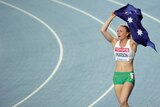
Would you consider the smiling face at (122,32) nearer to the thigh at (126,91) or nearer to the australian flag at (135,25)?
the australian flag at (135,25)

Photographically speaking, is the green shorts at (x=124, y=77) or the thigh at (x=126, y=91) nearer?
the thigh at (x=126, y=91)

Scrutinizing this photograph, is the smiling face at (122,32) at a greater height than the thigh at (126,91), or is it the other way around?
the smiling face at (122,32)

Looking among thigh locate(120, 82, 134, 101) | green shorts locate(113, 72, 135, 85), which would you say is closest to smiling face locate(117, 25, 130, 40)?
green shorts locate(113, 72, 135, 85)

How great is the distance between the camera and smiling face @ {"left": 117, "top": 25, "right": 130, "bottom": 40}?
1045cm

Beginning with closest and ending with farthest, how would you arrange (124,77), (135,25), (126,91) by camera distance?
(126,91), (124,77), (135,25)

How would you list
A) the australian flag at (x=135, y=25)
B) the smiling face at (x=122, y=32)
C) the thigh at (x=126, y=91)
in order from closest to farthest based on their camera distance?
the thigh at (x=126, y=91)
the smiling face at (x=122, y=32)
the australian flag at (x=135, y=25)

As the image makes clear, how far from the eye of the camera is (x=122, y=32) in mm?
10484

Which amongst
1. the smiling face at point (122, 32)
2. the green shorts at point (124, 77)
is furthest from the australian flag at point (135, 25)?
the green shorts at point (124, 77)

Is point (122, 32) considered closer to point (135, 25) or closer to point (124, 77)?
point (135, 25)

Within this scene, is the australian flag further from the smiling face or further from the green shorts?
the green shorts

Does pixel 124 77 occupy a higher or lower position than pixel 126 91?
higher

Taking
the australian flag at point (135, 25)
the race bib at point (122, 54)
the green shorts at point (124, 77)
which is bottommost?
the green shorts at point (124, 77)

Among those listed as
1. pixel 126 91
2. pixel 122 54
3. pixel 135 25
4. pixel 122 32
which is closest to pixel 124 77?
pixel 126 91

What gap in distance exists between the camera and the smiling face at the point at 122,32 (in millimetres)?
10445
